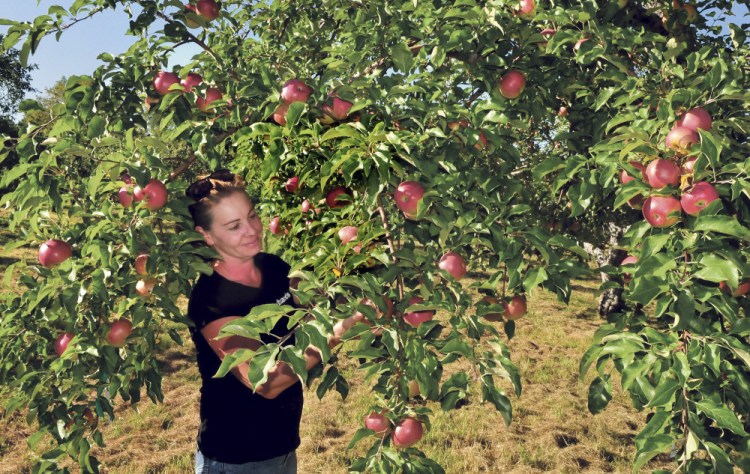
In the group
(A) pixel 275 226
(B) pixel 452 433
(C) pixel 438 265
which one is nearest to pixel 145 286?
(A) pixel 275 226

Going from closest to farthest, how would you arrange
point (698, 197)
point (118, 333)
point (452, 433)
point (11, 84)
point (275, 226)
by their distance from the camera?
point (698, 197), point (118, 333), point (275, 226), point (452, 433), point (11, 84)

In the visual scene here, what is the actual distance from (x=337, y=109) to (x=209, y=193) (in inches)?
37.3

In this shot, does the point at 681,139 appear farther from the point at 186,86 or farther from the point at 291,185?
the point at 186,86

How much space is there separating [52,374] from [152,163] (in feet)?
3.27

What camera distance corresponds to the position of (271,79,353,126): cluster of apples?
2121mm

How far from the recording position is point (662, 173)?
6.54 feet

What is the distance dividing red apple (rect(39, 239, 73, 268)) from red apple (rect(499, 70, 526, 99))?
2.03 meters

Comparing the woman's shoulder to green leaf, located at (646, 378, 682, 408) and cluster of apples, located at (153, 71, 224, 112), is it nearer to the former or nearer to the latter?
cluster of apples, located at (153, 71, 224, 112)

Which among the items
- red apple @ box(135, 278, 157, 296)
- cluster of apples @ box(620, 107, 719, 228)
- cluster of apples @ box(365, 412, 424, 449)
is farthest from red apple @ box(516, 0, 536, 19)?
red apple @ box(135, 278, 157, 296)

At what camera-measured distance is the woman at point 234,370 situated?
2629 millimetres

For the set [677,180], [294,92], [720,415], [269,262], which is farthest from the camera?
[269,262]

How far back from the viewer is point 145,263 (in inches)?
82.7

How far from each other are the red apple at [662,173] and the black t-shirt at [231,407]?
6.07ft

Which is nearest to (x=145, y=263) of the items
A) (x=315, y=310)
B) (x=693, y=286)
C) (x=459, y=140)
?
(x=315, y=310)
